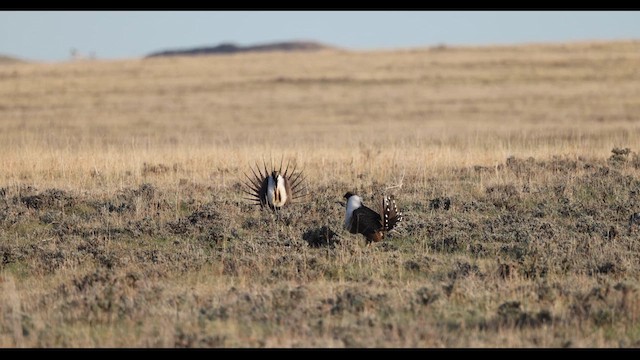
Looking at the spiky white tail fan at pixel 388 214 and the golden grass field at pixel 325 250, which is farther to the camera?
the spiky white tail fan at pixel 388 214

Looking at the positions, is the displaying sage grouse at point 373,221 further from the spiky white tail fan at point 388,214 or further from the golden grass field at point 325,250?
the golden grass field at point 325,250

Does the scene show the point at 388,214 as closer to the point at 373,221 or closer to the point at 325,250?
the point at 373,221

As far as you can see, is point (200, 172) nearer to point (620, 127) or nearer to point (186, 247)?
point (186, 247)

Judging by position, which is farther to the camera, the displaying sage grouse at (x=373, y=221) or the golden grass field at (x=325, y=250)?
the displaying sage grouse at (x=373, y=221)

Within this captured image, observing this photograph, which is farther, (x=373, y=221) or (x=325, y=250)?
(x=373, y=221)

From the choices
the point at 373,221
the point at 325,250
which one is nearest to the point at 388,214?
the point at 373,221

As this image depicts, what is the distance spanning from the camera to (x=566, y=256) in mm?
8266

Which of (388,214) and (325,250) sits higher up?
(388,214)

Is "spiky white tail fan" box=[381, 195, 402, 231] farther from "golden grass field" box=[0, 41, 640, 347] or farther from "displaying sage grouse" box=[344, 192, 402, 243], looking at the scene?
"golden grass field" box=[0, 41, 640, 347]

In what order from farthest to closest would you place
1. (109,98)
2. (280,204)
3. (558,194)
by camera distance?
(109,98)
(558,194)
(280,204)

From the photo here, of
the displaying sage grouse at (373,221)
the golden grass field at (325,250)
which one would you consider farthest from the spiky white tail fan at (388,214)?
the golden grass field at (325,250)

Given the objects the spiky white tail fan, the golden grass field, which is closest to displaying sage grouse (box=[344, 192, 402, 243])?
the spiky white tail fan

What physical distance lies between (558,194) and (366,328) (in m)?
5.89
